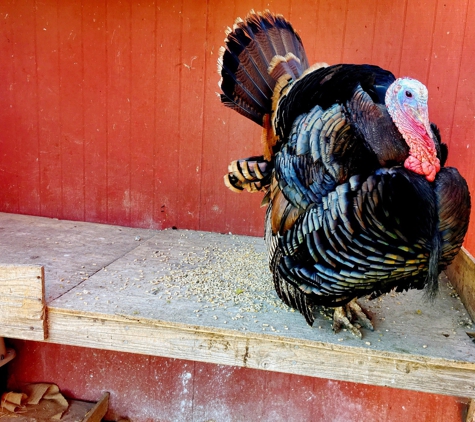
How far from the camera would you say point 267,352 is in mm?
1406

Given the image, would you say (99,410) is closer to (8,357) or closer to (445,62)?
(8,357)

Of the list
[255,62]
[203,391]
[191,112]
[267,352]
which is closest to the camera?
[267,352]

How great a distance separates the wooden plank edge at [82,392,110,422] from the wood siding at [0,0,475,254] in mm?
1037

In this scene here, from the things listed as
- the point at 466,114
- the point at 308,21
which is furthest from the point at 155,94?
the point at 466,114

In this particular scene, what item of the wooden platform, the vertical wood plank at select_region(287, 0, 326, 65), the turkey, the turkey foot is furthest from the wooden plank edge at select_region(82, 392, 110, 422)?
the vertical wood plank at select_region(287, 0, 326, 65)

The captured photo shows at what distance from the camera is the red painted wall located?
7.79 feet

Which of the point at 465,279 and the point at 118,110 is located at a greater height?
the point at 118,110

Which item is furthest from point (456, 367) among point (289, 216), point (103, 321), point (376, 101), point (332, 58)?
point (332, 58)

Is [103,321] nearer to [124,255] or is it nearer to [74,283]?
[74,283]

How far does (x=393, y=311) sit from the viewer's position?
1704 mm

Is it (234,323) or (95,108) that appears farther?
(95,108)

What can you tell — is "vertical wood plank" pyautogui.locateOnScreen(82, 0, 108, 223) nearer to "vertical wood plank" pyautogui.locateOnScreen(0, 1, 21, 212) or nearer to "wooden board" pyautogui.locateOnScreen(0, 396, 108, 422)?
"vertical wood plank" pyautogui.locateOnScreen(0, 1, 21, 212)

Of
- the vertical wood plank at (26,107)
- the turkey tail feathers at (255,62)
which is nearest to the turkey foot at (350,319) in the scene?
the turkey tail feathers at (255,62)

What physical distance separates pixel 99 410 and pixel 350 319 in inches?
65.6
